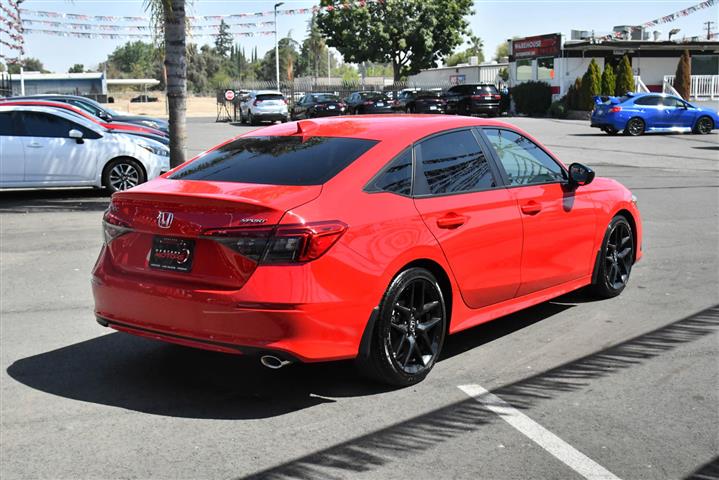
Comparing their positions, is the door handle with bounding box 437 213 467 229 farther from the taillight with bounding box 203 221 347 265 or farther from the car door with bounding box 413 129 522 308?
the taillight with bounding box 203 221 347 265

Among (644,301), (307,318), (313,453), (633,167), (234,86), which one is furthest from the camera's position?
(234,86)

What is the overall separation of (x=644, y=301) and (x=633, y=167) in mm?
12707

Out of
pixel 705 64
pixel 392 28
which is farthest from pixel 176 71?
pixel 392 28

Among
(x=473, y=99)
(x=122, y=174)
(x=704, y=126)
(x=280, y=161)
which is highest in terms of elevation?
(x=473, y=99)

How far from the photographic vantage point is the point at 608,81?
42406mm

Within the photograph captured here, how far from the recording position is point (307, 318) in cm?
464

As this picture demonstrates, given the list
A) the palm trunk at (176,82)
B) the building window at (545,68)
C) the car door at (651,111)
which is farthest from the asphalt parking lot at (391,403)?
the building window at (545,68)

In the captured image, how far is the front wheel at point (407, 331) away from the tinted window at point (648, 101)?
27108mm

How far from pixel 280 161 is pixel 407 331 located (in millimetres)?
1315

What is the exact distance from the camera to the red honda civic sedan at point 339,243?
15.3ft

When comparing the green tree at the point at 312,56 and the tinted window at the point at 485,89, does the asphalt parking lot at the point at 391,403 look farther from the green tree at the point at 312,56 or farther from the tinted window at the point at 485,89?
the green tree at the point at 312,56

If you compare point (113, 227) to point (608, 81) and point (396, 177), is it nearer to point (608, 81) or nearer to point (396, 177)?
point (396, 177)

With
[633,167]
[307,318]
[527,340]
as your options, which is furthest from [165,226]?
[633,167]

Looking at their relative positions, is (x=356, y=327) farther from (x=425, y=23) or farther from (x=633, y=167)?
(x=425, y=23)
